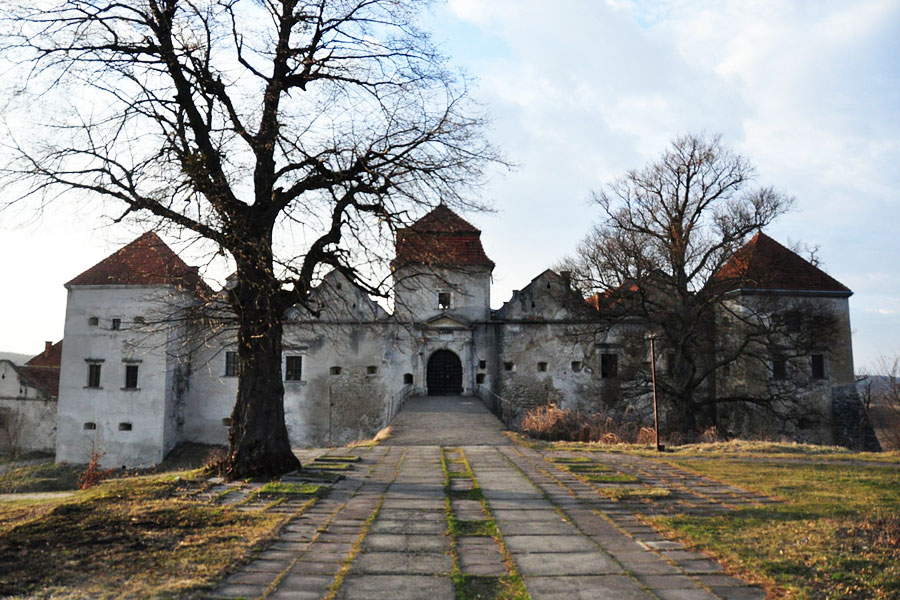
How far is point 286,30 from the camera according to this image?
33.8 feet

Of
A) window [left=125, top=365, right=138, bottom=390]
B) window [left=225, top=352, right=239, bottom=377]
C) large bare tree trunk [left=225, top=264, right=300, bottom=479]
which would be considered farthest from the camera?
window [left=225, top=352, right=239, bottom=377]

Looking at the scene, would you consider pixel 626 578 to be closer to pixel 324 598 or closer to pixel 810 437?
pixel 324 598

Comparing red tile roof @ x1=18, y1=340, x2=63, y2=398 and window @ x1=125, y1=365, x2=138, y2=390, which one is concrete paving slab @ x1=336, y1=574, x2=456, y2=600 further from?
red tile roof @ x1=18, y1=340, x2=63, y2=398

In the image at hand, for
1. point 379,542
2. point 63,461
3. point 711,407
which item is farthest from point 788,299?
point 63,461

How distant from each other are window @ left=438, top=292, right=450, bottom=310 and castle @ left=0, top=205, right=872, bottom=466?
0.15 ft

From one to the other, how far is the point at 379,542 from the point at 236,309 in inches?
226

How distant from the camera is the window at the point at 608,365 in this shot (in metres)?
27.6

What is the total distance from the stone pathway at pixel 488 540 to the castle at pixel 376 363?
16.0 metres

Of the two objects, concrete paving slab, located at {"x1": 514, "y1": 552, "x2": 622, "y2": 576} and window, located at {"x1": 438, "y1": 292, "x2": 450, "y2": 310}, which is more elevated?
window, located at {"x1": 438, "y1": 292, "x2": 450, "y2": 310}

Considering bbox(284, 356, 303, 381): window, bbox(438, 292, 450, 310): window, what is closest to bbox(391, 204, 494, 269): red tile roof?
bbox(438, 292, 450, 310): window

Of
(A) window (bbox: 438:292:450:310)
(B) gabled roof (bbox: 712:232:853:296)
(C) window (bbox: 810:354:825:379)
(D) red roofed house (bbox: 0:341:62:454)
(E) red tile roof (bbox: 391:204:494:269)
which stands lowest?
(D) red roofed house (bbox: 0:341:62:454)

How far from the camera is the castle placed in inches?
1031

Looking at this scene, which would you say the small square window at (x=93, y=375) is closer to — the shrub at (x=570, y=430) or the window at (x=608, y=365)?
the shrub at (x=570, y=430)

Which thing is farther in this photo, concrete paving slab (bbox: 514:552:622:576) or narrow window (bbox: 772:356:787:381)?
narrow window (bbox: 772:356:787:381)
